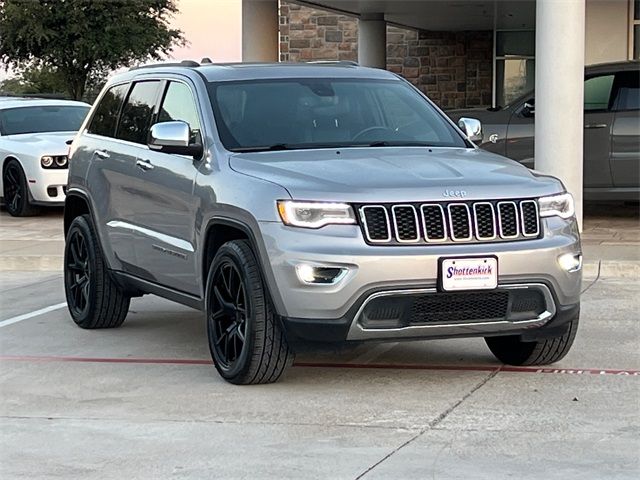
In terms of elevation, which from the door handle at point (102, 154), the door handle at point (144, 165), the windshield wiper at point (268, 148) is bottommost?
the door handle at point (144, 165)

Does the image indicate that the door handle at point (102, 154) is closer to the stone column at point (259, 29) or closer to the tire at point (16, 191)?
the tire at point (16, 191)

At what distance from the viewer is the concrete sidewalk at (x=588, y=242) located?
12008 millimetres

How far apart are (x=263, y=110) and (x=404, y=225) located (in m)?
1.62

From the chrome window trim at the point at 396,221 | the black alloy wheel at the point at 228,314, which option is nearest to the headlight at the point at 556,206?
the chrome window trim at the point at 396,221

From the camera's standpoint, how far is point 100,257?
9.21 m

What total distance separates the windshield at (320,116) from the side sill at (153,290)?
38.8 inches

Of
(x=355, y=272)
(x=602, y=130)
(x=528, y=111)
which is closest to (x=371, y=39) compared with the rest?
(x=528, y=111)

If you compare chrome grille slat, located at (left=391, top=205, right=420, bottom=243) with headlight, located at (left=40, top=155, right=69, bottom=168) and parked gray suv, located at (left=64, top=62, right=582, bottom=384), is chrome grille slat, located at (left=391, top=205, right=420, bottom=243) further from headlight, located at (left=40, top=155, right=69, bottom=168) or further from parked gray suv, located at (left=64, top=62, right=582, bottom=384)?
headlight, located at (left=40, top=155, right=69, bottom=168)

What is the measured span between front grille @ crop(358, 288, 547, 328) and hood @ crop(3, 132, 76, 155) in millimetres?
11294

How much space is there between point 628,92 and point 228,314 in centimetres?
947

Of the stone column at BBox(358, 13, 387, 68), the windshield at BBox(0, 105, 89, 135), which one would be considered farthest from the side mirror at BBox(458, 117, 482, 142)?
the stone column at BBox(358, 13, 387, 68)

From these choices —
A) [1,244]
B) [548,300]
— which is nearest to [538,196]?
[548,300]

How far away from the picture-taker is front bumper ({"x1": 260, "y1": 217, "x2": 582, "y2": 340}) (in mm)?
6672

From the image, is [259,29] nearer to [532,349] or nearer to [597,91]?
[597,91]
